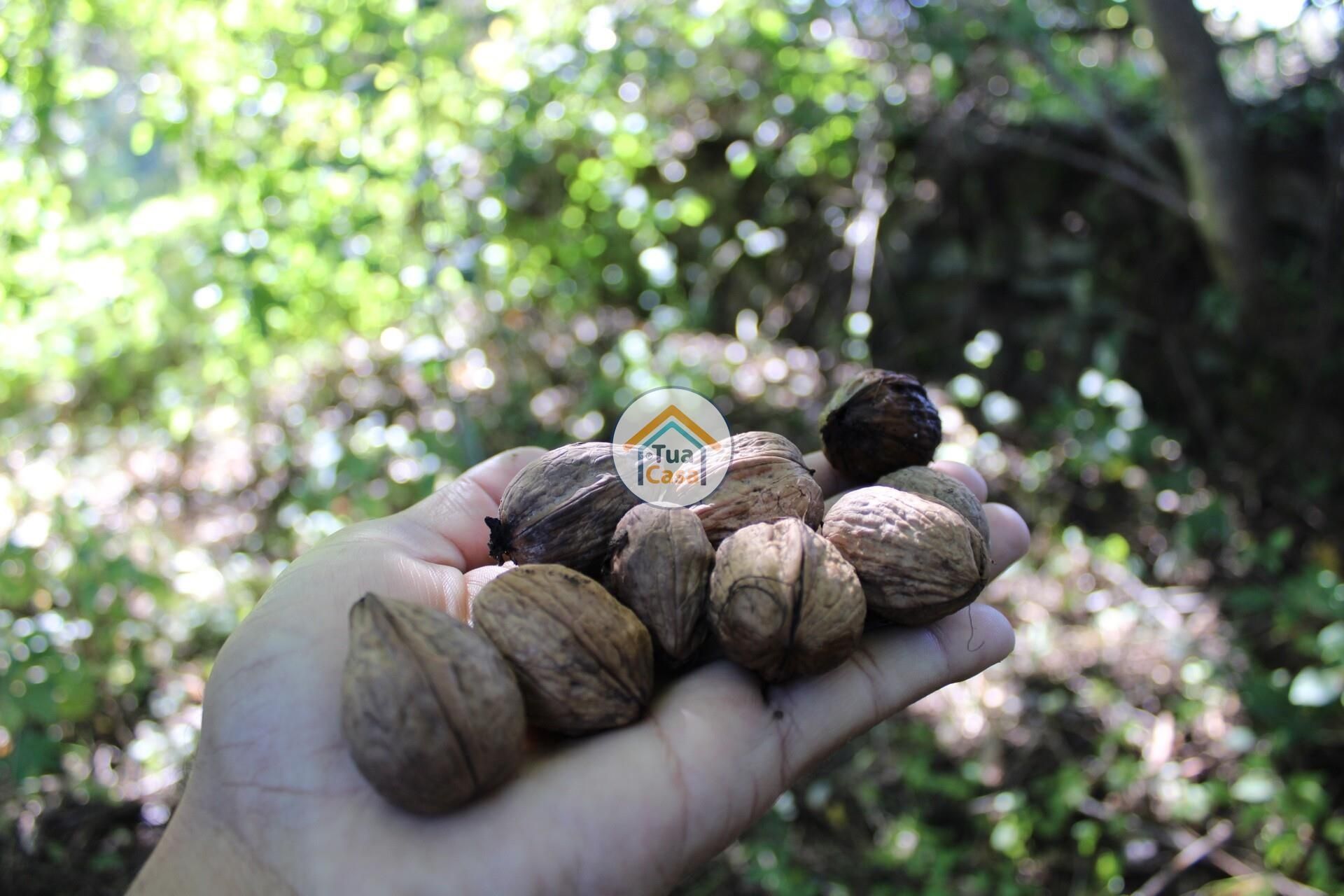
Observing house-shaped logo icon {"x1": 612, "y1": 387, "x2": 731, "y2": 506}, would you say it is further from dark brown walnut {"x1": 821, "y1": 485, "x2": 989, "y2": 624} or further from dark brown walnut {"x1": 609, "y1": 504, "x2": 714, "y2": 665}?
dark brown walnut {"x1": 821, "y1": 485, "x2": 989, "y2": 624}

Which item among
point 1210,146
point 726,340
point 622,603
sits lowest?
point 726,340

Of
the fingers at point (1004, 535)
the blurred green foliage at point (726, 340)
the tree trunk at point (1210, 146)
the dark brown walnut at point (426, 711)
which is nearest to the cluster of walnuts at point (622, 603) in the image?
the dark brown walnut at point (426, 711)

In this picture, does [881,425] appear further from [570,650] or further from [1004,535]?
[570,650]

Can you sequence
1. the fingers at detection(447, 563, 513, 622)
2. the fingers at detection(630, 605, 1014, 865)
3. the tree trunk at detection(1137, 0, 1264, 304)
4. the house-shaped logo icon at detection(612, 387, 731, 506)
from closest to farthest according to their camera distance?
the fingers at detection(630, 605, 1014, 865), the fingers at detection(447, 563, 513, 622), the house-shaped logo icon at detection(612, 387, 731, 506), the tree trunk at detection(1137, 0, 1264, 304)

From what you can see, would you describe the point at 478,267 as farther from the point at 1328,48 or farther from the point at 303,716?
the point at 1328,48

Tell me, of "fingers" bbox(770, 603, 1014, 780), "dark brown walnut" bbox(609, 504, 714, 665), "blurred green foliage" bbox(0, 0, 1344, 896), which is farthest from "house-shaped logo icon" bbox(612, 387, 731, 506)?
"blurred green foliage" bbox(0, 0, 1344, 896)

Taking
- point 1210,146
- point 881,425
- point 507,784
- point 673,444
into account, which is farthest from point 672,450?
point 1210,146

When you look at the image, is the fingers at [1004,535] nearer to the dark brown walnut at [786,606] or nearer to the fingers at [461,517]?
the dark brown walnut at [786,606]
